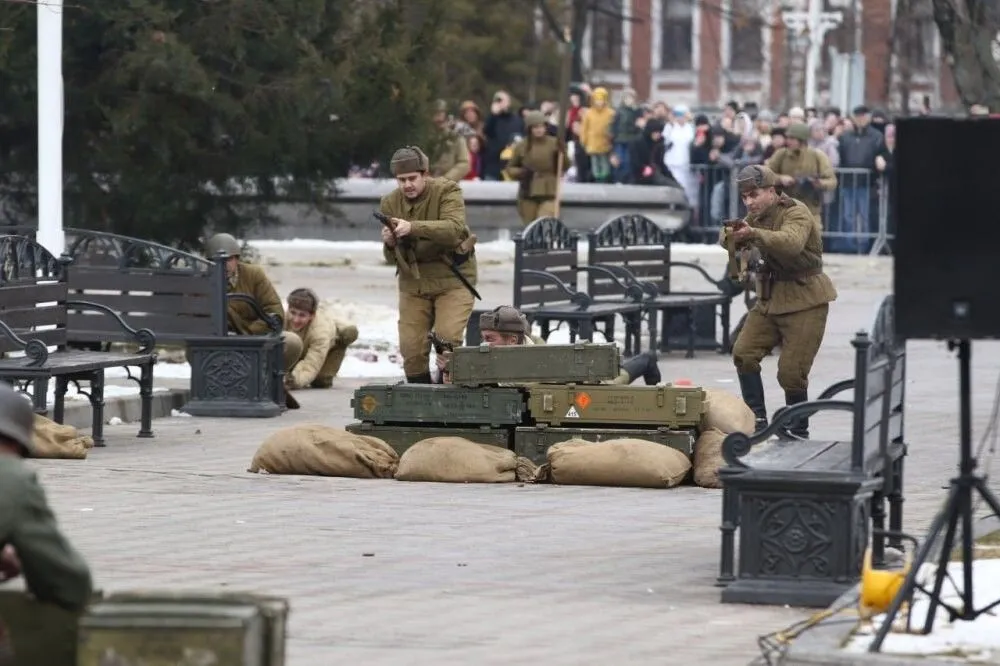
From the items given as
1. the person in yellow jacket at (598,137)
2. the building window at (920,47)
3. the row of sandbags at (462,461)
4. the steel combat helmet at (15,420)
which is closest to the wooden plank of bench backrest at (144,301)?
the row of sandbags at (462,461)

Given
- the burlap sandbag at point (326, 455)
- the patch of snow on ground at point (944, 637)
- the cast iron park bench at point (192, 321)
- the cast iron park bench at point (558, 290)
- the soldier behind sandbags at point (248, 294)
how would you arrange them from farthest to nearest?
the cast iron park bench at point (558, 290), the soldier behind sandbags at point (248, 294), the cast iron park bench at point (192, 321), the burlap sandbag at point (326, 455), the patch of snow on ground at point (944, 637)

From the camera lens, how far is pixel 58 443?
13820 millimetres

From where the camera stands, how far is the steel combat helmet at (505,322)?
1374cm

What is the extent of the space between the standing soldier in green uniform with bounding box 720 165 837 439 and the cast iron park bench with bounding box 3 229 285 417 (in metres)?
3.32

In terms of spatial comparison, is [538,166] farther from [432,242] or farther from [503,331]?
[503,331]

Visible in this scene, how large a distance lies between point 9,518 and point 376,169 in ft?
52.0

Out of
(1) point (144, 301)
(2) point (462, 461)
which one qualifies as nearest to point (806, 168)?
(1) point (144, 301)

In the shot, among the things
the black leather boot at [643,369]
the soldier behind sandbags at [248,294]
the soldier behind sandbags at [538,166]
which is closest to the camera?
the black leather boot at [643,369]

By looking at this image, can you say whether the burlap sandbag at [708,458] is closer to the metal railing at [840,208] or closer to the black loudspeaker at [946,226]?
the black loudspeaker at [946,226]

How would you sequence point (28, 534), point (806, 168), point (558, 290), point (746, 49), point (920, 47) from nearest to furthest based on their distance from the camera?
point (28, 534) < point (558, 290) < point (806, 168) < point (920, 47) < point (746, 49)

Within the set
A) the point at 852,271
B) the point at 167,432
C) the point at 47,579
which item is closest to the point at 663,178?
the point at 852,271

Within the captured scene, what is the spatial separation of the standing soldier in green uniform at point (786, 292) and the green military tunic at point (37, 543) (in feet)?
28.3

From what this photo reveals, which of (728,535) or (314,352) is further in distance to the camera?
(314,352)

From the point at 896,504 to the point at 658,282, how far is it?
12286 mm
